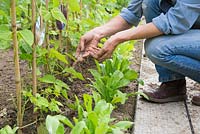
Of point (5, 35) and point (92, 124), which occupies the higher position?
point (5, 35)

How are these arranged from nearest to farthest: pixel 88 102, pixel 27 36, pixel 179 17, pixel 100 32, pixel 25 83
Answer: pixel 27 36, pixel 88 102, pixel 179 17, pixel 100 32, pixel 25 83

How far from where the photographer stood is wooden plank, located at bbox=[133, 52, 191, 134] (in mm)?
2041

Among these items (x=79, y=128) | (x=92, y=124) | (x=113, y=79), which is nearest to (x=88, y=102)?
(x=92, y=124)

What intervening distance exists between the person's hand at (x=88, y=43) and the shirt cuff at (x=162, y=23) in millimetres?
325

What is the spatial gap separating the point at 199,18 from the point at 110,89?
59 centimetres

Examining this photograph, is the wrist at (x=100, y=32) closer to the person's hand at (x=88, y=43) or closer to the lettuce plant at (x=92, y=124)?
the person's hand at (x=88, y=43)

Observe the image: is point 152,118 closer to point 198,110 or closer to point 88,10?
point 198,110

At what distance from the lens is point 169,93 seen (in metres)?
2.42

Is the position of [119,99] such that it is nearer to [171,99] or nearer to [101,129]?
[171,99]

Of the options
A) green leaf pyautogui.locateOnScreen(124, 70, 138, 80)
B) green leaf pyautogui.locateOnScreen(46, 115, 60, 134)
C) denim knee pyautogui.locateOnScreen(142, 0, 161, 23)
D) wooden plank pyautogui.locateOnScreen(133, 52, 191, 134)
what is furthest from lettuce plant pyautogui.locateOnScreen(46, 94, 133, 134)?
denim knee pyautogui.locateOnScreen(142, 0, 161, 23)

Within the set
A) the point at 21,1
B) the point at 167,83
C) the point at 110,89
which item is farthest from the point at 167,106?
the point at 21,1

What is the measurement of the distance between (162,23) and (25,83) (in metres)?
0.85

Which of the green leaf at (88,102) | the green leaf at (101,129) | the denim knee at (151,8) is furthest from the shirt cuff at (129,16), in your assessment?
the green leaf at (101,129)

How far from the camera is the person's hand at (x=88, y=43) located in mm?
2210
